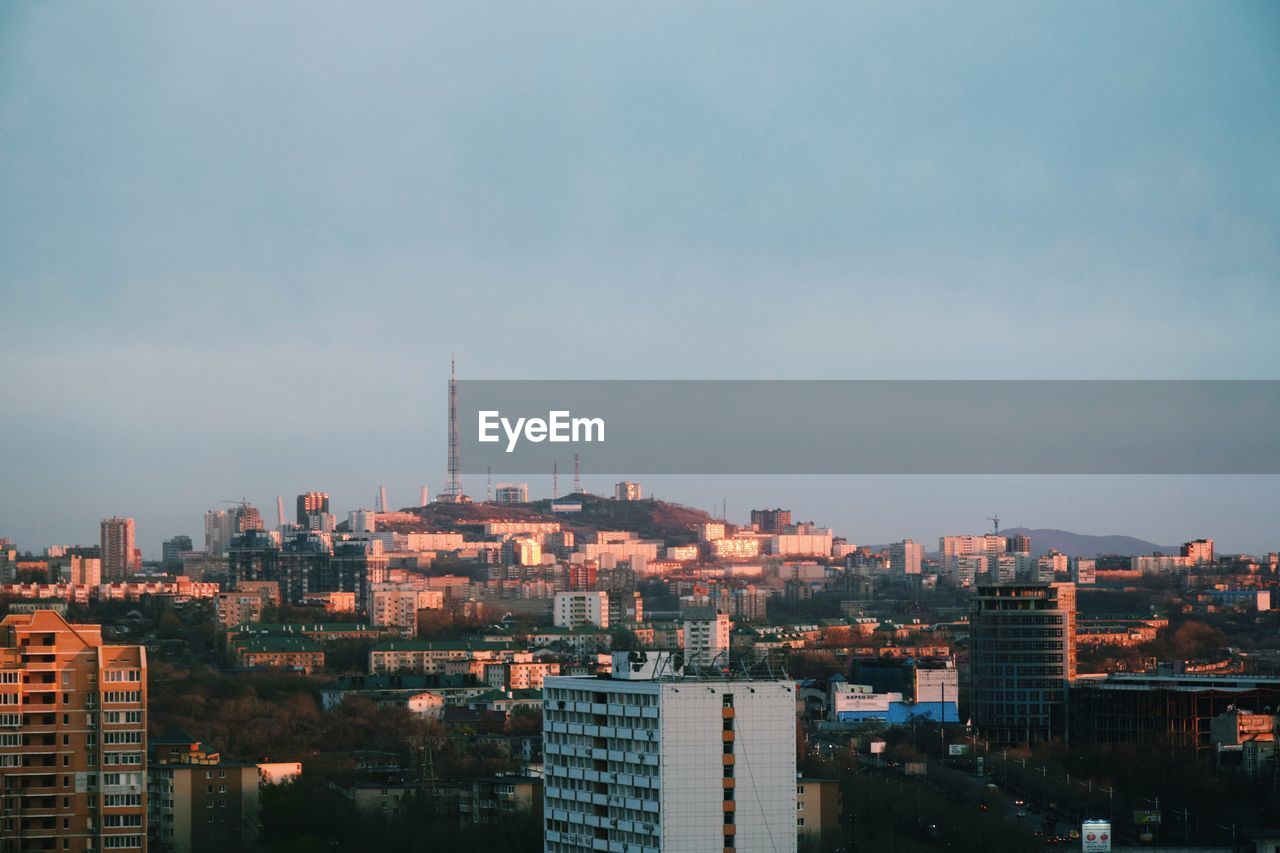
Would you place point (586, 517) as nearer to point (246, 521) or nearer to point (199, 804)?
point (246, 521)

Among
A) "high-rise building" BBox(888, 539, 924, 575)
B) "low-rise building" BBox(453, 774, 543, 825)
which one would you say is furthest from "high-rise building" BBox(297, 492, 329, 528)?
"low-rise building" BBox(453, 774, 543, 825)

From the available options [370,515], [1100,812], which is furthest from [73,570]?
[1100,812]

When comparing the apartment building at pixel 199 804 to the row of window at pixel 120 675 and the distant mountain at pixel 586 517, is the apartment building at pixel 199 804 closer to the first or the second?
the row of window at pixel 120 675

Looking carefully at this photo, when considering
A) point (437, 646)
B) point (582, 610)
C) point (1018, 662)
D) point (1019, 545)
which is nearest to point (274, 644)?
point (437, 646)

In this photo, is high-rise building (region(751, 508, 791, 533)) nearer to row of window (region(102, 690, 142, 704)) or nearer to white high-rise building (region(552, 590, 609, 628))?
white high-rise building (region(552, 590, 609, 628))

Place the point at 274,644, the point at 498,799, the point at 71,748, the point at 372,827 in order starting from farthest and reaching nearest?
the point at 274,644 → the point at 498,799 → the point at 372,827 → the point at 71,748

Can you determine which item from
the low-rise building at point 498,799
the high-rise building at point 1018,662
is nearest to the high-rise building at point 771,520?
the high-rise building at point 1018,662
